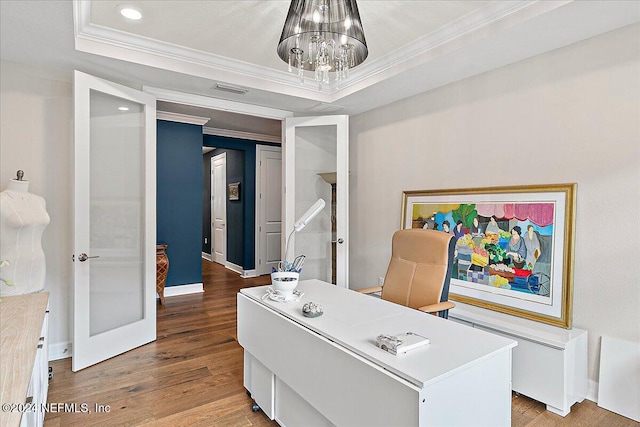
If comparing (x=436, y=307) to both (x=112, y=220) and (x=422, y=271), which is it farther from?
(x=112, y=220)

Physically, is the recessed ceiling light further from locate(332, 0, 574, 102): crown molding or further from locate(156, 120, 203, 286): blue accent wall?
locate(156, 120, 203, 286): blue accent wall

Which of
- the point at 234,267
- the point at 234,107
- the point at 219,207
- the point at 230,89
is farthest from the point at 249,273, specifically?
the point at 230,89

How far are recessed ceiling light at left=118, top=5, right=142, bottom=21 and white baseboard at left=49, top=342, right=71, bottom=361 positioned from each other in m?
2.54

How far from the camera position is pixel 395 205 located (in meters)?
3.81

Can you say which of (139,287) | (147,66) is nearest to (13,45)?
(147,66)

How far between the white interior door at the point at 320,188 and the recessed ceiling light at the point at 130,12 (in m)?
1.98

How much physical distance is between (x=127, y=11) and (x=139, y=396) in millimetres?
2465

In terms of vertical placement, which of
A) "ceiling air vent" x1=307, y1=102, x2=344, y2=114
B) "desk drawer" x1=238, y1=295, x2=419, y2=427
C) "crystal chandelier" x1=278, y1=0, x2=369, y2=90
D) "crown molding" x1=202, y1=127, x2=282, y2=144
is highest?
"crown molding" x1=202, y1=127, x2=282, y2=144

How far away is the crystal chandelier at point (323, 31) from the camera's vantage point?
5.80ft

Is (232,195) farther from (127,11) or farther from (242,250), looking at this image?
(127,11)

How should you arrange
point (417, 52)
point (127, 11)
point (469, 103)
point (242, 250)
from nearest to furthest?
point (127, 11) < point (417, 52) < point (469, 103) < point (242, 250)

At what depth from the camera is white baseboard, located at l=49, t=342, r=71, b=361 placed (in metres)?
2.90

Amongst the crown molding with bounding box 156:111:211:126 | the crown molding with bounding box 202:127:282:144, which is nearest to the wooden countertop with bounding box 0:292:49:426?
the crown molding with bounding box 156:111:211:126

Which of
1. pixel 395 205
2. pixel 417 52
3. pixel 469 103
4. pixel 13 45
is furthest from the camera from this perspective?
pixel 395 205
